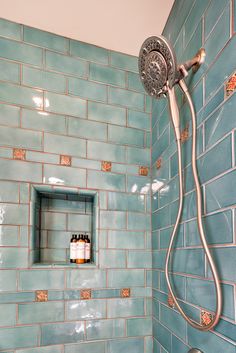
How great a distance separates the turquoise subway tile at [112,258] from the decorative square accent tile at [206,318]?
0.58m

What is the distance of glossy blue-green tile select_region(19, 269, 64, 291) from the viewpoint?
1.29m

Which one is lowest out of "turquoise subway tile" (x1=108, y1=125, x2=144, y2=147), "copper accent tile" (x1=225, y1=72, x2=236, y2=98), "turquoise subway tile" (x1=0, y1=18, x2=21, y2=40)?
"copper accent tile" (x1=225, y1=72, x2=236, y2=98)

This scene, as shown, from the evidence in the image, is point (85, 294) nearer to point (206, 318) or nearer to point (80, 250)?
point (80, 250)

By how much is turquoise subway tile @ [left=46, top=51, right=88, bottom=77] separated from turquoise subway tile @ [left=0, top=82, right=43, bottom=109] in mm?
167

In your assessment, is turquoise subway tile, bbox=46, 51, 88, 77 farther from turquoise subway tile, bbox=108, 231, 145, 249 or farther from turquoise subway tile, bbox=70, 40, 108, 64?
turquoise subway tile, bbox=108, 231, 145, 249

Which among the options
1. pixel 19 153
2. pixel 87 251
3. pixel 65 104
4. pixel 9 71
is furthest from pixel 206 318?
pixel 9 71

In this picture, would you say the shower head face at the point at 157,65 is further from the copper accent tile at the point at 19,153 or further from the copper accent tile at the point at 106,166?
the copper accent tile at the point at 19,153

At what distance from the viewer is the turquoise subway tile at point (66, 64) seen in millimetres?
1471

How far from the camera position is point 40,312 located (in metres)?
1.29

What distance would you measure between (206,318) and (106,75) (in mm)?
1247

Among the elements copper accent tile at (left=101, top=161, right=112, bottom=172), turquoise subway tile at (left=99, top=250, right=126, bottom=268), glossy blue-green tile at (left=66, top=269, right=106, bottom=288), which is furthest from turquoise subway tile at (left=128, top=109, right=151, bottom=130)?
glossy blue-green tile at (left=66, top=269, right=106, bottom=288)

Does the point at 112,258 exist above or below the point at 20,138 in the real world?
below

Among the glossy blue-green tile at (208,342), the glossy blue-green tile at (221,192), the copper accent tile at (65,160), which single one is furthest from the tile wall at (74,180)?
the glossy blue-green tile at (221,192)

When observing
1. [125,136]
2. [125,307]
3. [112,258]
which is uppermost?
[125,136]
